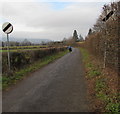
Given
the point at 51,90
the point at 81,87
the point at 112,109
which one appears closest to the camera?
the point at 112,109

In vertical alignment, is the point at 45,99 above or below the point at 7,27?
below

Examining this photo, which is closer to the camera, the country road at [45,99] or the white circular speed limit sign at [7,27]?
the country road at [45,99]

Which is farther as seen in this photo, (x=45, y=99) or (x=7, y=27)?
(x=7, y=27)

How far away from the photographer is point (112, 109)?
4.39 metres

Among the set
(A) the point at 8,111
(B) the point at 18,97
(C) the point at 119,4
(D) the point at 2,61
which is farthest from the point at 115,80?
(D) the point at 2,61

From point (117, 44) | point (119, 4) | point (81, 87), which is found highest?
point (119, 4)

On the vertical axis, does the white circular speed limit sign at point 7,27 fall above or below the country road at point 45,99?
above

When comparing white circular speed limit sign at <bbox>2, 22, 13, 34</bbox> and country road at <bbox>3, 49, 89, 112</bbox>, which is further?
white circular speed limit sign at <bbox>2, 22, 13, 34</bbox>

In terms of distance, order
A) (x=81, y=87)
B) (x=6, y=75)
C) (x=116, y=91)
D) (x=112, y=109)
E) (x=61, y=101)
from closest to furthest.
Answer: (x=112, y=109) < (x=61, y=101) < (x=116, y=91) < (x=81, y=87) < (x=6, y=75)

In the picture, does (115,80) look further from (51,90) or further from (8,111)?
(8,111)

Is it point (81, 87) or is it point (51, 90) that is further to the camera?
point (81, 87)

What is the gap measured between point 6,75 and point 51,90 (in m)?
3.90

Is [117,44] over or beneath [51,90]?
over

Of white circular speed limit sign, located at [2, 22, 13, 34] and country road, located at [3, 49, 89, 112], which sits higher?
white circular speed limit sign, located at [2, 22, 13, 34]
